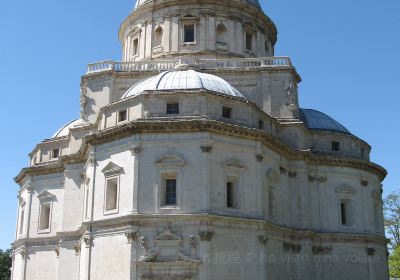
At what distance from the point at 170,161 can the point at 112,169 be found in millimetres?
3648

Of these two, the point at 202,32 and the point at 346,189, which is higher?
the point at 202,32

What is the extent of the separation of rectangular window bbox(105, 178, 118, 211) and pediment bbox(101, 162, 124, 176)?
400 millimetres

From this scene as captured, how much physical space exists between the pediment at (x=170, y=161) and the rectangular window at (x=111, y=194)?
9.90 feet

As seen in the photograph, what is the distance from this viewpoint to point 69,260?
116ft

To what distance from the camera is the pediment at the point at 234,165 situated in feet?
98.4

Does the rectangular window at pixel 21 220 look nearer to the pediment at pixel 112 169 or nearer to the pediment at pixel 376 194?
the pediment at pixel 112 169

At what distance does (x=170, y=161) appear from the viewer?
29.5 m

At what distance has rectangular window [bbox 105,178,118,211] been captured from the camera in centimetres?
3073

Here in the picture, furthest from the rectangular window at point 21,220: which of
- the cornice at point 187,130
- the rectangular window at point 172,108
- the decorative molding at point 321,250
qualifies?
the decorative molding at point 321,250

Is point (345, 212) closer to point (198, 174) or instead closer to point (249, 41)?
point (198, 174)

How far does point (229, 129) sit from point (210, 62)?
9.45m

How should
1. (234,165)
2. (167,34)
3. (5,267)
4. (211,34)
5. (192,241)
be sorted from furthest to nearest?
(5,267) < (167,34) < (211,34) < (234,165) < (192,241)

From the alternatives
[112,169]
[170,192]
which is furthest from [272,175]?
[112,169]

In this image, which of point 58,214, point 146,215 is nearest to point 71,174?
point 58,214
